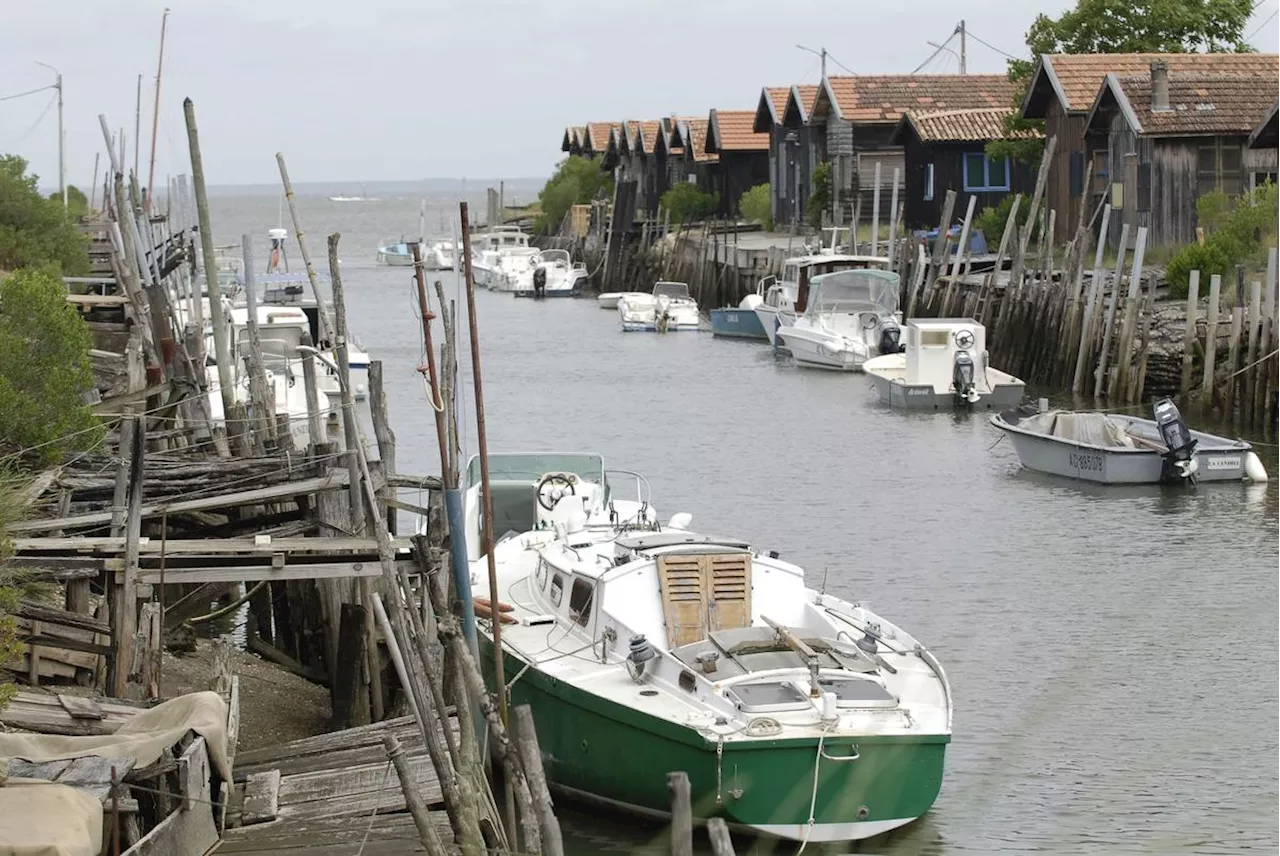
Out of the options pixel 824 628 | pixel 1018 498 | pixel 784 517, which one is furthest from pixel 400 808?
pixel 1018 498

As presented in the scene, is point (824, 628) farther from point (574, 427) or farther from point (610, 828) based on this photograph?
point (574, 427)

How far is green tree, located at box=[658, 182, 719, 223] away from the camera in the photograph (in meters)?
77.3

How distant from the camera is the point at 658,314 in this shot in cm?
5800

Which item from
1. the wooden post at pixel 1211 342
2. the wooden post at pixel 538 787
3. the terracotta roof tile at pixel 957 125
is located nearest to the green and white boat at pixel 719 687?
the wooden post at pixel 538 787

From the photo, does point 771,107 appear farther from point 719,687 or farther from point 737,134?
point 719,687

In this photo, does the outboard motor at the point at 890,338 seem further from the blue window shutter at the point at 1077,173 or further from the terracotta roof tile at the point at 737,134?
the terracotta roof tile at the point at 737,134

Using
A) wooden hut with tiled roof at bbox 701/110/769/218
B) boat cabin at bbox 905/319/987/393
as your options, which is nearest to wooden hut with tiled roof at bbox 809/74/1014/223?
wooden hut with tiled roof at bbox 701/110/769/218

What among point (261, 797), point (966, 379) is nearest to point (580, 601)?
point (261, 797)

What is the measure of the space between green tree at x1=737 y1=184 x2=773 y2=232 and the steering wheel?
2097 inches

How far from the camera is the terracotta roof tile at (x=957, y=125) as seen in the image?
5528cm

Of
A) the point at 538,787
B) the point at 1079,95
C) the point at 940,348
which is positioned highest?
the point at 1079,95

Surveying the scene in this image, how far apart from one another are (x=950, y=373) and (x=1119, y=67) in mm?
12323

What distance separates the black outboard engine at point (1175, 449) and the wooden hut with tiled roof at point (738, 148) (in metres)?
46.3

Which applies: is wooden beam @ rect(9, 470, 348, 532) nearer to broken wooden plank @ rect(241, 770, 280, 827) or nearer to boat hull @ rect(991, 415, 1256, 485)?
broken wooden plank @ rect(241, 770, 280, 827)
